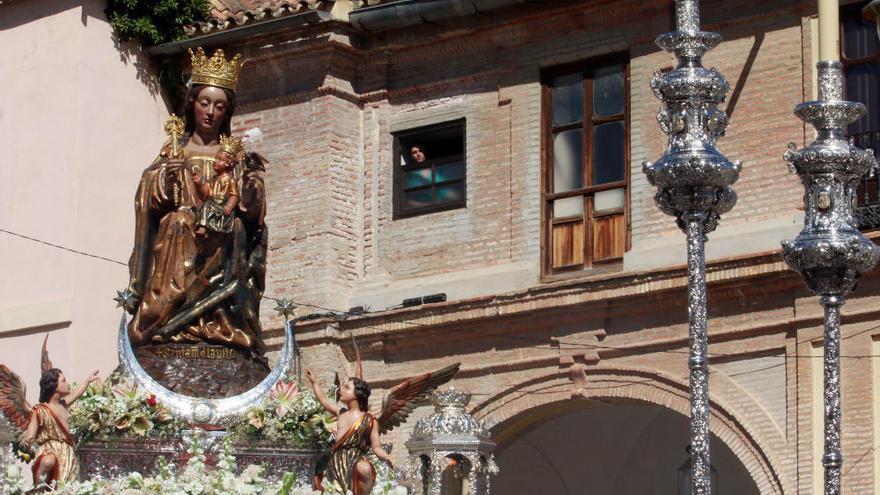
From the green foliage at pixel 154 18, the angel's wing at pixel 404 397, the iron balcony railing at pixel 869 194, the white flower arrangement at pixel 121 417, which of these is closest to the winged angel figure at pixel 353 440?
the angel's wing at pixel 404 397

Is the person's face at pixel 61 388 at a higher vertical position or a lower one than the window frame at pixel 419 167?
lower

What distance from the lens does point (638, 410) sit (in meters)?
25.7

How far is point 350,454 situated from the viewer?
14.3 meters

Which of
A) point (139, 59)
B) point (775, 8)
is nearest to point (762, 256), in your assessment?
point (775, 8)

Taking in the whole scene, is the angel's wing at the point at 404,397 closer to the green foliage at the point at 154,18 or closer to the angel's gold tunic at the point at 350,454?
the angel's gold tunic at the point at 350,454

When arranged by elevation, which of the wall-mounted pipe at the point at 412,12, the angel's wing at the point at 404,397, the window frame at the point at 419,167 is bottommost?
the angel's wing at the point at 404,397

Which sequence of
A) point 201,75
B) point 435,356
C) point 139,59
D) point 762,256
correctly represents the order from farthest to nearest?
1. point 139,59
2. point 435,356
3. point 762,256
4. point 201,75

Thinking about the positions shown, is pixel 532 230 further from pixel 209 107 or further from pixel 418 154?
pixel 209 107

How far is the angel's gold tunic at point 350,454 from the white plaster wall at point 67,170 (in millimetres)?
10857

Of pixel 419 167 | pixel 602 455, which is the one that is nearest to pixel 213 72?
pixel 419 167

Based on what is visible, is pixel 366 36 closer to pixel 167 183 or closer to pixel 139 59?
pixel 139 59

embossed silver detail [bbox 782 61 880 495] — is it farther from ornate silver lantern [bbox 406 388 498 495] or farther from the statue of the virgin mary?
the statue of the virgin mary

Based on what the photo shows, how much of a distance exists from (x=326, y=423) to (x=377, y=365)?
10486 mm

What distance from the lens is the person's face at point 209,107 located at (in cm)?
1505
